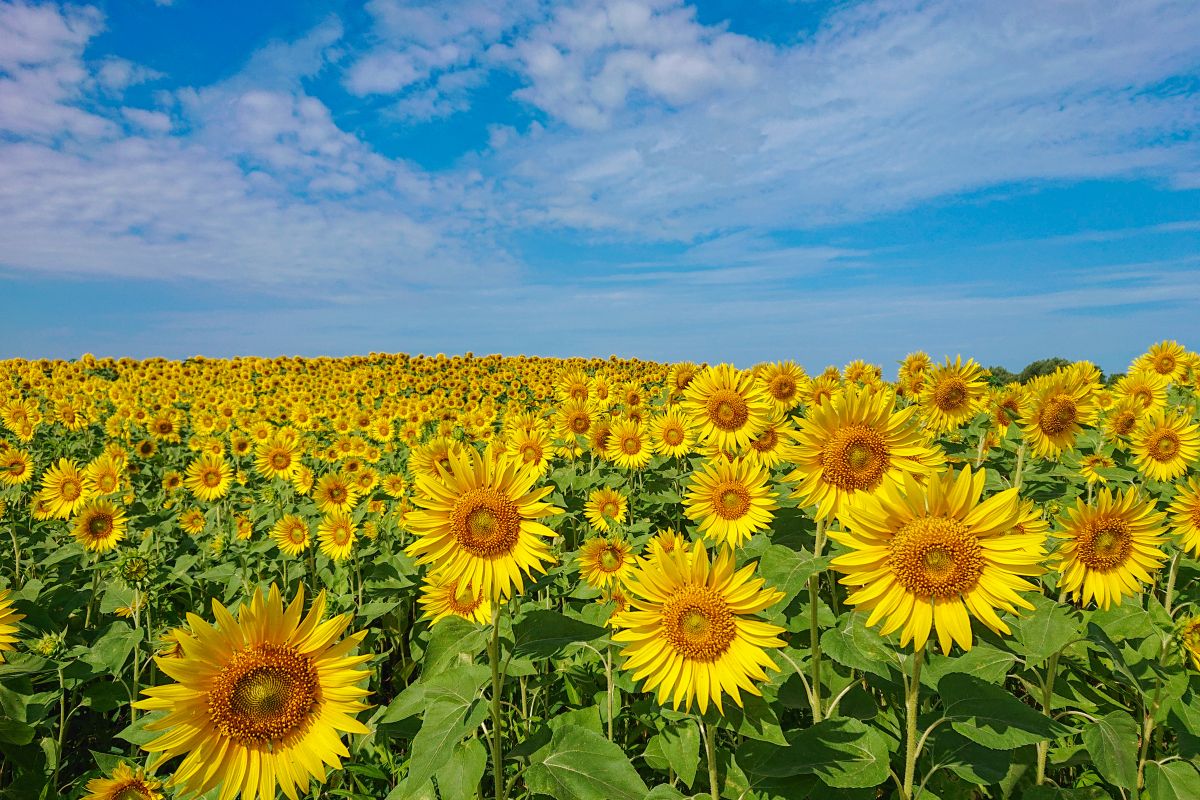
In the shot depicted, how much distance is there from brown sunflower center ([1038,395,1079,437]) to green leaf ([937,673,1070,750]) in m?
3.10

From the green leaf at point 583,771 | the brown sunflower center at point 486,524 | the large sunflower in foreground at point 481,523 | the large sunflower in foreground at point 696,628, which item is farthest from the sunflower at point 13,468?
the large sunflower in foreground at point 696,628

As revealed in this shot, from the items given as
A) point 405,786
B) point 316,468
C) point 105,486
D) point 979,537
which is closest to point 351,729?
point 405,786

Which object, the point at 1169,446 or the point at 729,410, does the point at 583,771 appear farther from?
the point at 1169,446

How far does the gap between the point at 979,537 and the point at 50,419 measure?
17673 mm

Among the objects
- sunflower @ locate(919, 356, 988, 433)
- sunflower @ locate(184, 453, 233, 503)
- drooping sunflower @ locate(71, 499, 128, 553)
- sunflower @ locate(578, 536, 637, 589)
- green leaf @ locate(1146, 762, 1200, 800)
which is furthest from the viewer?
sunflower @ locate(184, 453, 233, 503)

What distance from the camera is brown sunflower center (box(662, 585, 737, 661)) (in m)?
2.61

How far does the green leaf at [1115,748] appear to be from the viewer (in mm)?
2795

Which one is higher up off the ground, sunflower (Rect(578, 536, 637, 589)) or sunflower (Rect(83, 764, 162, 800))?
sunflower (Rect(578, 536, 637, 589))

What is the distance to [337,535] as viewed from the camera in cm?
673

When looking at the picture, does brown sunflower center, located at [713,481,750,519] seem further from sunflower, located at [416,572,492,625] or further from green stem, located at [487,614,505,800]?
green stem, located at [487,614,505,800]

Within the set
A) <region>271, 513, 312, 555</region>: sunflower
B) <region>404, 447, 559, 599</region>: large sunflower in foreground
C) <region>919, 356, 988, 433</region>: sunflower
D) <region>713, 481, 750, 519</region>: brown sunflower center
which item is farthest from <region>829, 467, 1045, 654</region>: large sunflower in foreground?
<region>271, 513, 312, 555</region>: sunflower

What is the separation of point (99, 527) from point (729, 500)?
6.21 m

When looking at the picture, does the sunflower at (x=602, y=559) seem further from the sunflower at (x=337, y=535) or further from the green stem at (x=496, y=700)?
the sunflower at (x=337, y=535)

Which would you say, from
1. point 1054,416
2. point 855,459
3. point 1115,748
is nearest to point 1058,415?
point 1054,416
